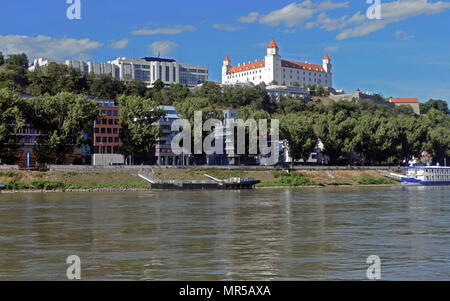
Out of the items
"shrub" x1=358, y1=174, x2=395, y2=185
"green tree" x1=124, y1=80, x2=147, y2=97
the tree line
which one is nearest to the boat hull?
"shrub" x1=358, y1=174, x2=395, y2=185

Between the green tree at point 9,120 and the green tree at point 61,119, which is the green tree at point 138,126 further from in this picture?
the green tree at point 9,120

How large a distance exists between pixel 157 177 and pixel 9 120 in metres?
27.2

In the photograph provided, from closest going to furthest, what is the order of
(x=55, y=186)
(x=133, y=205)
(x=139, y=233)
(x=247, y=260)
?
(x=247, y=260) → (x=139, y=233) → (x=133, y=205) → (x=55, y=186)

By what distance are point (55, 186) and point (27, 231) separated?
187 feet

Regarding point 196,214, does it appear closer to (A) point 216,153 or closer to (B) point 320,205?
(B) point 320,205

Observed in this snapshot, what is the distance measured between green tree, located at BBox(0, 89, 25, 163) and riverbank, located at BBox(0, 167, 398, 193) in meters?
8.28

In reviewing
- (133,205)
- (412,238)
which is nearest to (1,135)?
(133,205)

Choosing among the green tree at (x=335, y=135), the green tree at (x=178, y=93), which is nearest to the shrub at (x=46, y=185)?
the green tree at (x=335, y=135)

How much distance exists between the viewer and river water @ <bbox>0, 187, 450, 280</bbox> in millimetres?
25234

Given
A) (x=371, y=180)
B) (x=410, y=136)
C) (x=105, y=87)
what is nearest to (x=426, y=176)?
(x=371, y=180)

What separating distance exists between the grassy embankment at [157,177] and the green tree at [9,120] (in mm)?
8247

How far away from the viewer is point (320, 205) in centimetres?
6134

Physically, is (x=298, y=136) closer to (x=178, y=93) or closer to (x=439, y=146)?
(x=178, y=93)

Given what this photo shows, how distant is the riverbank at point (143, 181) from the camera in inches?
3711
